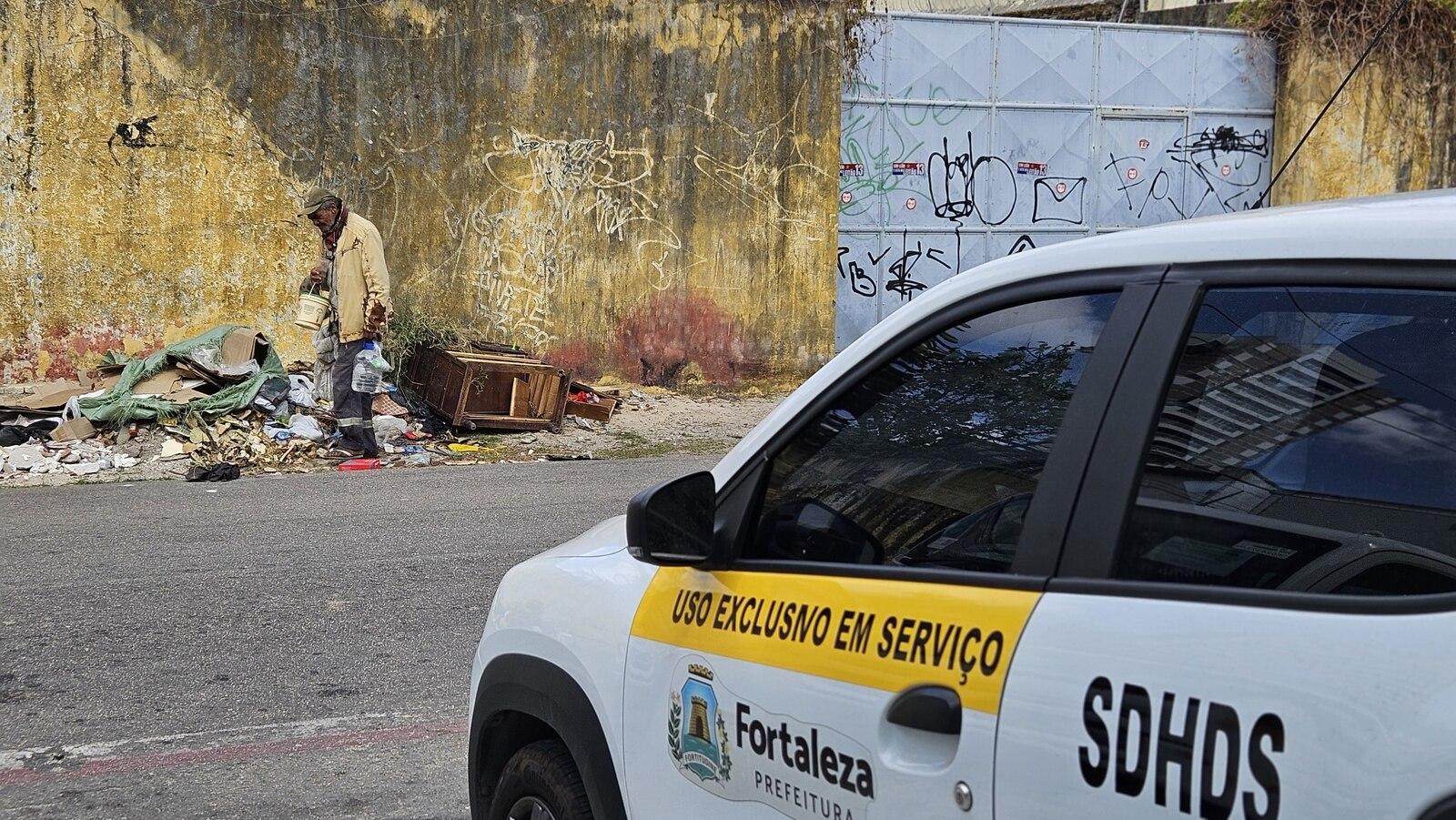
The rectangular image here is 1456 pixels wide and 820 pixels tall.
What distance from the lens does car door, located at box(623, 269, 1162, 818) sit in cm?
196

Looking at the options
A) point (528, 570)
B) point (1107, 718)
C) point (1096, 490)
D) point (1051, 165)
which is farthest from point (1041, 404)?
point (1051, 165)

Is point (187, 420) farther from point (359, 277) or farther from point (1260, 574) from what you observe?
point (1260, 574)

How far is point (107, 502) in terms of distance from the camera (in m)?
8.97

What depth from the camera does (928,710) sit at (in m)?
1.95

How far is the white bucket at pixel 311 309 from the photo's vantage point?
10680 mm

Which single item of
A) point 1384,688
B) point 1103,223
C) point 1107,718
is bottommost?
point 1107,718

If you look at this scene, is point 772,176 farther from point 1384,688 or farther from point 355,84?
point 1384,688

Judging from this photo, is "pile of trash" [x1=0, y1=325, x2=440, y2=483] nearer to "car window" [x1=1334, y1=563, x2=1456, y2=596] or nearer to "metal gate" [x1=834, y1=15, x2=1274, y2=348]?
"metal gate" [x1=834, y1=15, x2=1274, y2=348]

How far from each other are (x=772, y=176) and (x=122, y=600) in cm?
910

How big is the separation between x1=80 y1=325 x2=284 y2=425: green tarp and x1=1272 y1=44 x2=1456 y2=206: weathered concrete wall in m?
12.2

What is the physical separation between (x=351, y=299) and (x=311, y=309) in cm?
40

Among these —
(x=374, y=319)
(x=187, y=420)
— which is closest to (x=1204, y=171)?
(x=374, y=319)

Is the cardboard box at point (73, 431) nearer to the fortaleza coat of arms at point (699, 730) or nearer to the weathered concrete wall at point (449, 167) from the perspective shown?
the weathered concrete wall at point (449, 167)

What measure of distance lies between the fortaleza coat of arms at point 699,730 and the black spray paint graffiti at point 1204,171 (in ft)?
45.9
